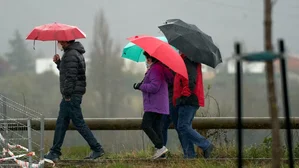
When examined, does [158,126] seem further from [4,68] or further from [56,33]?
[4,68]

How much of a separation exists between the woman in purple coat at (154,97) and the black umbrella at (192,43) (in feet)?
0.99

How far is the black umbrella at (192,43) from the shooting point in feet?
23.7

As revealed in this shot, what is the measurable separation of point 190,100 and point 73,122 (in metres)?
1.24

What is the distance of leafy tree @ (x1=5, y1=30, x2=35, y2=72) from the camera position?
29.9ft

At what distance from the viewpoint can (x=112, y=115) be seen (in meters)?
8.82

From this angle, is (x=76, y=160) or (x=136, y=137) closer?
(x=76, y=160)

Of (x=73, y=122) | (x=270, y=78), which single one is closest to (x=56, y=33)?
(x=73, y=122)

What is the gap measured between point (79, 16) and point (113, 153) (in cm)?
250

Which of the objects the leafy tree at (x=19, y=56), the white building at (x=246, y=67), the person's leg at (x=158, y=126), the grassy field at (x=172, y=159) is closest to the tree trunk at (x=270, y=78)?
the white building at (x=246, y=67)

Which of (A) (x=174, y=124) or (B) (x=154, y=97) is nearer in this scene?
(B) (x=154, y=97)

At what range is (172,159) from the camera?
23.2ft

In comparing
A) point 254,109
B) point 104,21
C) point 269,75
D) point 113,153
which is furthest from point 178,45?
point 269,75

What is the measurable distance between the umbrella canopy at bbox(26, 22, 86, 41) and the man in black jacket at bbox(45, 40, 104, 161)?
0.09 meters

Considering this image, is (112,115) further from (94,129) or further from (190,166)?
(190,166)
